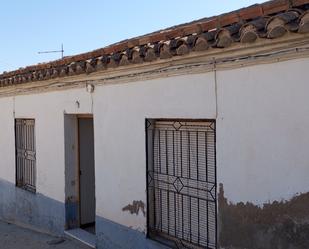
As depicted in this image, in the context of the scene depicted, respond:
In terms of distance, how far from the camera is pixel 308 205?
392 cm

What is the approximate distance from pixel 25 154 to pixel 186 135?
5.54 m

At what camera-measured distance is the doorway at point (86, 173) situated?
8.45m

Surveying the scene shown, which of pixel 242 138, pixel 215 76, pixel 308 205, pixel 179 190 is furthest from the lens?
pixel 179 190

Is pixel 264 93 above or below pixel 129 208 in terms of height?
above

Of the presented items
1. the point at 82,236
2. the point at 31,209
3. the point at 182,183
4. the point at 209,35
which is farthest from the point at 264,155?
the point at 31,209

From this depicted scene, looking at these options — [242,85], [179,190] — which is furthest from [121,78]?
[242,85]

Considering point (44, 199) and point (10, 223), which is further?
point (10, 223)

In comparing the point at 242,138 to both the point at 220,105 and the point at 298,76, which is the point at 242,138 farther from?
the point at 298,76

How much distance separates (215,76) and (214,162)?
0.99 metres

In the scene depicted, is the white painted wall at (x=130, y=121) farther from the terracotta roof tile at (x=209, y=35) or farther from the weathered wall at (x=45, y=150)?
the weathered wall at (x=45, y=150)

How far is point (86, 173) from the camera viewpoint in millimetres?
8555

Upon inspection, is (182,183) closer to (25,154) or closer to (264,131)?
(264,131)

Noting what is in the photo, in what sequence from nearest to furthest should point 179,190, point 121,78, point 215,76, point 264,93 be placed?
point 264,93, point 215,76, point 179,190, point 121,78

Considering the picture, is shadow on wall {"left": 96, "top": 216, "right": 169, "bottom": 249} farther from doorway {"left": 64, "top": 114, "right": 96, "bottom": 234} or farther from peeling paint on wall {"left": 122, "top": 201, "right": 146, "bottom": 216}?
doorway {"left": 64, "top": 114, "right": 96, "bottom": 234}
